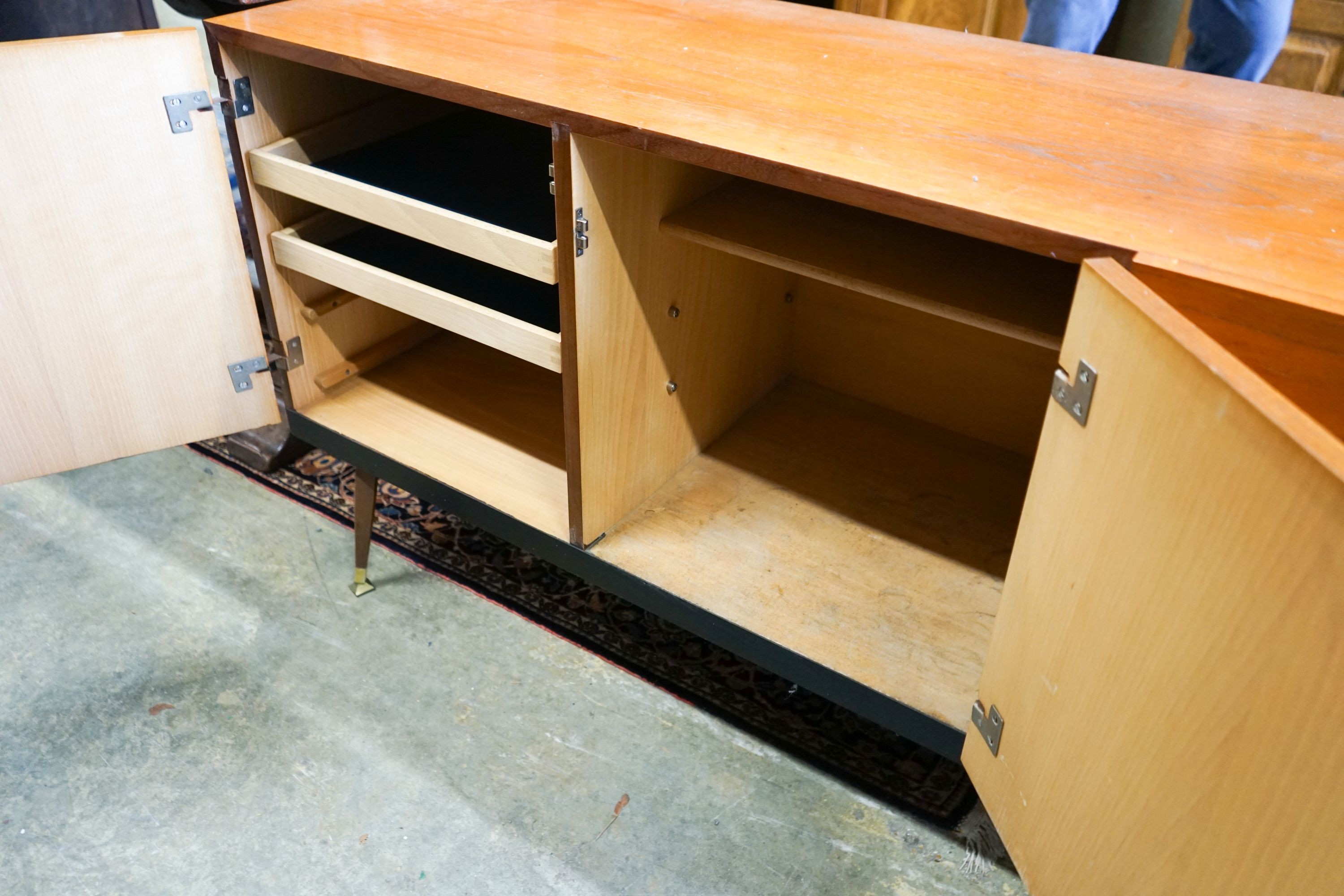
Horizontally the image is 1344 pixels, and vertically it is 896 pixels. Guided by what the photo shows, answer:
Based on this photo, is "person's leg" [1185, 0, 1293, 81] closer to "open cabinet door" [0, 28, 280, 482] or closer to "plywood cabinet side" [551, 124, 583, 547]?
"plywood cabinet side" [551, 124, 583, 547]

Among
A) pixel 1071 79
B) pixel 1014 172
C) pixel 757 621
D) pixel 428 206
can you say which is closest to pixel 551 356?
pixel 428 206

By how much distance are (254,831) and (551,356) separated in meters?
0.67

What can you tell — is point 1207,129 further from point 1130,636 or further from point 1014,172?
point 1130,636

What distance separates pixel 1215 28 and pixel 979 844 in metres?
1.69

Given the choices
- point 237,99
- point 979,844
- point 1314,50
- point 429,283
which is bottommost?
point 979,844

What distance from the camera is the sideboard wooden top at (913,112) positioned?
0.79 m

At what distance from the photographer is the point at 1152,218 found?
0.80 metres

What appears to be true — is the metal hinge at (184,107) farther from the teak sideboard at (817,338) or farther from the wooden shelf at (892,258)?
the wooden shelf at (892,258)

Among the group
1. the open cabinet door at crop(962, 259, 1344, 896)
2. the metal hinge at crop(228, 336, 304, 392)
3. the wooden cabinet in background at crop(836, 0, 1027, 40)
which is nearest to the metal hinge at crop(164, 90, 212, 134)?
the metal hinge at crop(228, 336, 304, 392)

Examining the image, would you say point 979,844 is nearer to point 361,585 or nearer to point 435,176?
point 361,585

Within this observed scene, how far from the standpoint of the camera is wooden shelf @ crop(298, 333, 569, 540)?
131 cm

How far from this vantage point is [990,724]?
0.94 m

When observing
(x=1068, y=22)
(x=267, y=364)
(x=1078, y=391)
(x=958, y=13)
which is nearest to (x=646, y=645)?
(x=267, y=364)

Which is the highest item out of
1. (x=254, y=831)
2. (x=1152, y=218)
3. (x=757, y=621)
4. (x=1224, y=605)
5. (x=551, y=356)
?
(x=1152, y=218)
